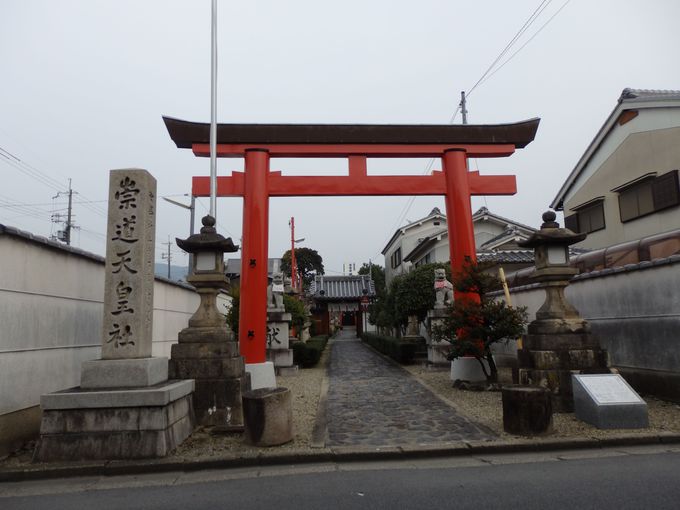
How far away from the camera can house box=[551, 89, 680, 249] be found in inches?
584

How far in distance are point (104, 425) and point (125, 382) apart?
545 millimetres

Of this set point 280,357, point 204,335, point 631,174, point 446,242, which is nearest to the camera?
point 204,335

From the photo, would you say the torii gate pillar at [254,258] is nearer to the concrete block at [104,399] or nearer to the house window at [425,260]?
the concrete block at [104,399]

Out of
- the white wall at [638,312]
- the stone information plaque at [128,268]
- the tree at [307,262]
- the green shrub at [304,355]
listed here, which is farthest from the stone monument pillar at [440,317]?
the tree at [307,262]

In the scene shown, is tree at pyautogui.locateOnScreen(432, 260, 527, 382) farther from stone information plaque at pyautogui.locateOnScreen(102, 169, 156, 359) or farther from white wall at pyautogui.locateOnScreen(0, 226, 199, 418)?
white wall at pyautogui.locateOnScreen(0, 226, 199, 418)

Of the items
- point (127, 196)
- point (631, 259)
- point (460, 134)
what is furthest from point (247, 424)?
point (631, 259)

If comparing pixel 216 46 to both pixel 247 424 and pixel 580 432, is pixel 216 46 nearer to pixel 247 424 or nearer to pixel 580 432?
pixel 247 424

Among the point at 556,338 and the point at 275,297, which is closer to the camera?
the point at 556,338

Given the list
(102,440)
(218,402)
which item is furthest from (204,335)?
(102,440)

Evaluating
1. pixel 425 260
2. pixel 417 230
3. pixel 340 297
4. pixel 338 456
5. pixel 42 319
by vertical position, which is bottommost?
pixel 338 456

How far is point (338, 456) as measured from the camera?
5.35m

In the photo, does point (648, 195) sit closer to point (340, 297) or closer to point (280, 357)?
point (280, 357)

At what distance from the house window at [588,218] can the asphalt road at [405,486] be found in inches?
602

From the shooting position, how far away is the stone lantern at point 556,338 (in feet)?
24.3
